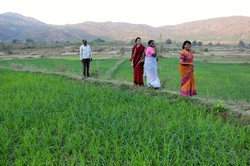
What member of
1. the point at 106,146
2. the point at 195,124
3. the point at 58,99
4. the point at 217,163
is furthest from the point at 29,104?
the point at 217,163

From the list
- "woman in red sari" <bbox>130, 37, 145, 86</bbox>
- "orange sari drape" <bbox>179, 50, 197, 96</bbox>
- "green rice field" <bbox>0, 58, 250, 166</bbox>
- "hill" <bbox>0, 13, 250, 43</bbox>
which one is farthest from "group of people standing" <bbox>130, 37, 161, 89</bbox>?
"hill" <bbox>0, 13, 250, 43</bbox>

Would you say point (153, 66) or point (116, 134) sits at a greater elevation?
point (153, 66)

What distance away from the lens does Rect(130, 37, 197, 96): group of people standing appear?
23.0 ft

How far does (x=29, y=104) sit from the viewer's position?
5898mm

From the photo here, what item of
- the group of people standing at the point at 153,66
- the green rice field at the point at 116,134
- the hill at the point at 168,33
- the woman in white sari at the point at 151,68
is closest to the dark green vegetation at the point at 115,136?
the green rice field at the point at 116,134

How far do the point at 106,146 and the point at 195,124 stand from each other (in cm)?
156

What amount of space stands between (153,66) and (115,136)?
4.55m

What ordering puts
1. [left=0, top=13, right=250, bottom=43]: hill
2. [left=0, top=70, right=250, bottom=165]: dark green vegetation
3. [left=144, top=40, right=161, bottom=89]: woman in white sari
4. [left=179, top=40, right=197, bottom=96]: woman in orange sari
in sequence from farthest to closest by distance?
[left=0, top=13, right=250, bottom=43]: hill
[left=144, top=40, right=161, bottom=89]: woman in white sari
[left=179, top=40, right=197, bottom=96]: woman in orange sari
[left=0, top=70, right=250, bottom=165]: dark green vegetation

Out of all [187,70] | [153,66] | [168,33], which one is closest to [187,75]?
[187,70]

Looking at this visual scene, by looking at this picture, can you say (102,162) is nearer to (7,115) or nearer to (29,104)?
(7,115)

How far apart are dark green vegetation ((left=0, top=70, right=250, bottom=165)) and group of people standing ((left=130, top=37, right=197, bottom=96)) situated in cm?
113

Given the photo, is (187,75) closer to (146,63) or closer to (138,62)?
(146,63)

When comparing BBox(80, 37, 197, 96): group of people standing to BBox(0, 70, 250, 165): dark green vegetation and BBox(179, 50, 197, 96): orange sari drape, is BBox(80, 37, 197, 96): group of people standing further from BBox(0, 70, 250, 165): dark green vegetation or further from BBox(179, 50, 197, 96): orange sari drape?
BBox(0, 70, 250, 165): dark green vegetation

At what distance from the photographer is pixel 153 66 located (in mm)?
8273
